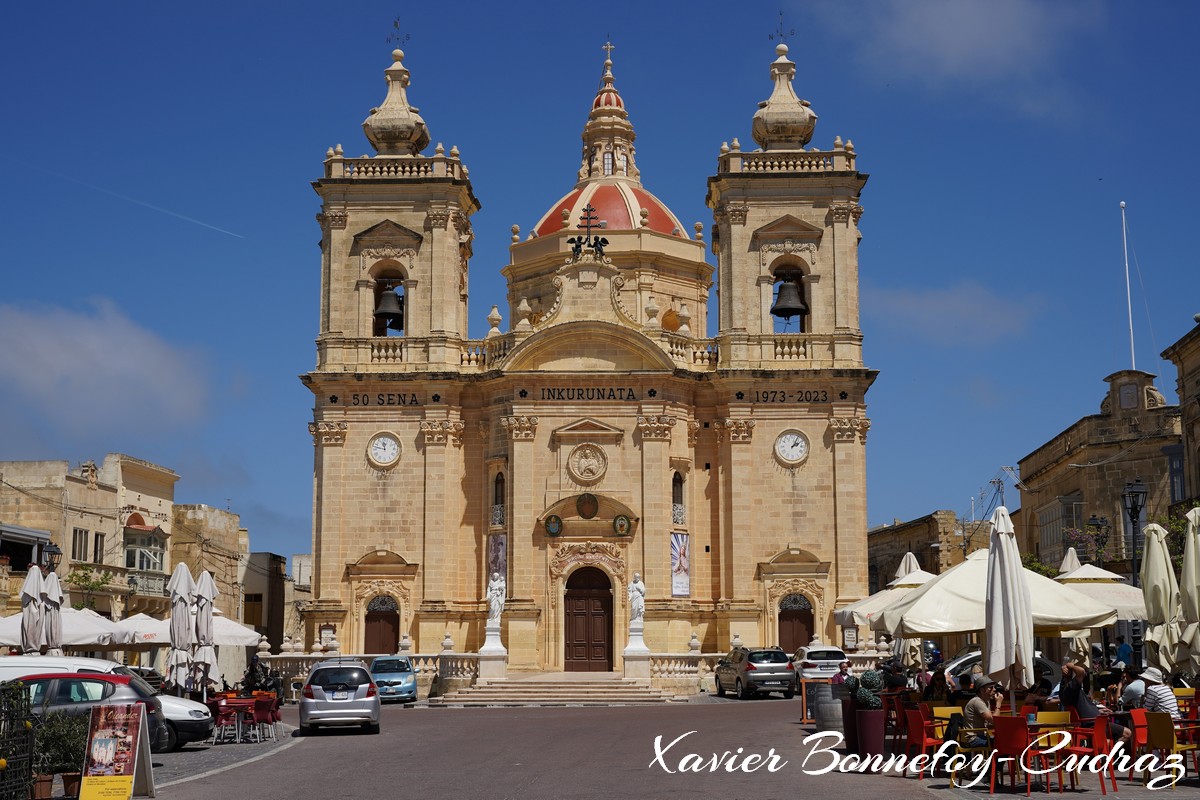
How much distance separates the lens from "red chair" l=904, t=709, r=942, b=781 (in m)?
19.1

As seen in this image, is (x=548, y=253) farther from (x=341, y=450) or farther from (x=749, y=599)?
(x=749, y=599)

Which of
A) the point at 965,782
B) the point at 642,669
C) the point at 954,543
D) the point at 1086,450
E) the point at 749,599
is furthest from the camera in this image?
the point at 954,543

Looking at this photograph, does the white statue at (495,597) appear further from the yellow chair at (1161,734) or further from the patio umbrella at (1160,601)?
the yellow chair at (1161,734)

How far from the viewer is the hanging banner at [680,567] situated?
46.0m

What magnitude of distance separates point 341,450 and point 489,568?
5866mm

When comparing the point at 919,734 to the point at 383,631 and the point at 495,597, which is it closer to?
the point at 495,597

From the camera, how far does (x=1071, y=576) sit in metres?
30.7

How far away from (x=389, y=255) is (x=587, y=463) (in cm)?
931

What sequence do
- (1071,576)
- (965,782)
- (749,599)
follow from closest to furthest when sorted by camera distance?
(965,782) → (1071,576) → (749,599)

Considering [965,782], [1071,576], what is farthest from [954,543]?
[965,782]

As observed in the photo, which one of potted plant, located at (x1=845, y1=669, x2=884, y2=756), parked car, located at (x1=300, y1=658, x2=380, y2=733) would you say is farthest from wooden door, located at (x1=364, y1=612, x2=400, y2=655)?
potted plant, located at (x1=845, y1=669, x2=884, y2=756)

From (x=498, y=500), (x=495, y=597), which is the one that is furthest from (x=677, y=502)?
(x=495, y=597)

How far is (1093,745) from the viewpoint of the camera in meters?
17.5

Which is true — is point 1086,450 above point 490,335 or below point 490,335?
below
